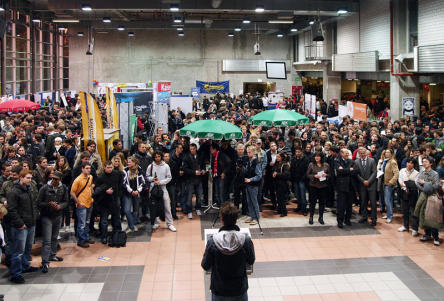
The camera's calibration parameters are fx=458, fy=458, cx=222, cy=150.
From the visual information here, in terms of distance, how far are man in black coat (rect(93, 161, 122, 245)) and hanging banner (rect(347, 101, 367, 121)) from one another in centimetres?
1050

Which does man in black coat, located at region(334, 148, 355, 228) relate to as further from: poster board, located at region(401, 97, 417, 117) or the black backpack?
poster board, located at region(401, 97, 417, 117)

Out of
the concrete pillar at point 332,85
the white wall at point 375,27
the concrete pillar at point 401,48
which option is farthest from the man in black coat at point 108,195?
the concrete pillar at point 332,85

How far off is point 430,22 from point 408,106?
3159 millimetres

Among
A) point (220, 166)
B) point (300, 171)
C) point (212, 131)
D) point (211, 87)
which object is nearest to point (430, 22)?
point (300, 171)

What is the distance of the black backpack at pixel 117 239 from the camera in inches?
345

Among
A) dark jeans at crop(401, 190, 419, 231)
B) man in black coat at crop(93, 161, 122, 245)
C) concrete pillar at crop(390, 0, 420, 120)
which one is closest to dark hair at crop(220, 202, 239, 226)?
man in black coat at crop(93, 161, 122, 245)

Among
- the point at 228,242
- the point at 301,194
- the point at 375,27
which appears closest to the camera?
the point at 228,242

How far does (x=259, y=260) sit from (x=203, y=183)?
12.4 feet

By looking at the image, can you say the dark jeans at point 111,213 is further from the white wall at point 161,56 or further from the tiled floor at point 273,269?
the white wall at point 161,56

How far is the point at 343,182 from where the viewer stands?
973 cm

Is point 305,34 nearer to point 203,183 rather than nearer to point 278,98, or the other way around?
point 278,98

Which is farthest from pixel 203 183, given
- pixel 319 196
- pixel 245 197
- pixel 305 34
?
pixel 305 34

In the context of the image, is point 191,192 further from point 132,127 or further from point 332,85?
point 332,85

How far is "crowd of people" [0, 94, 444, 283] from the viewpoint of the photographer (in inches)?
299
